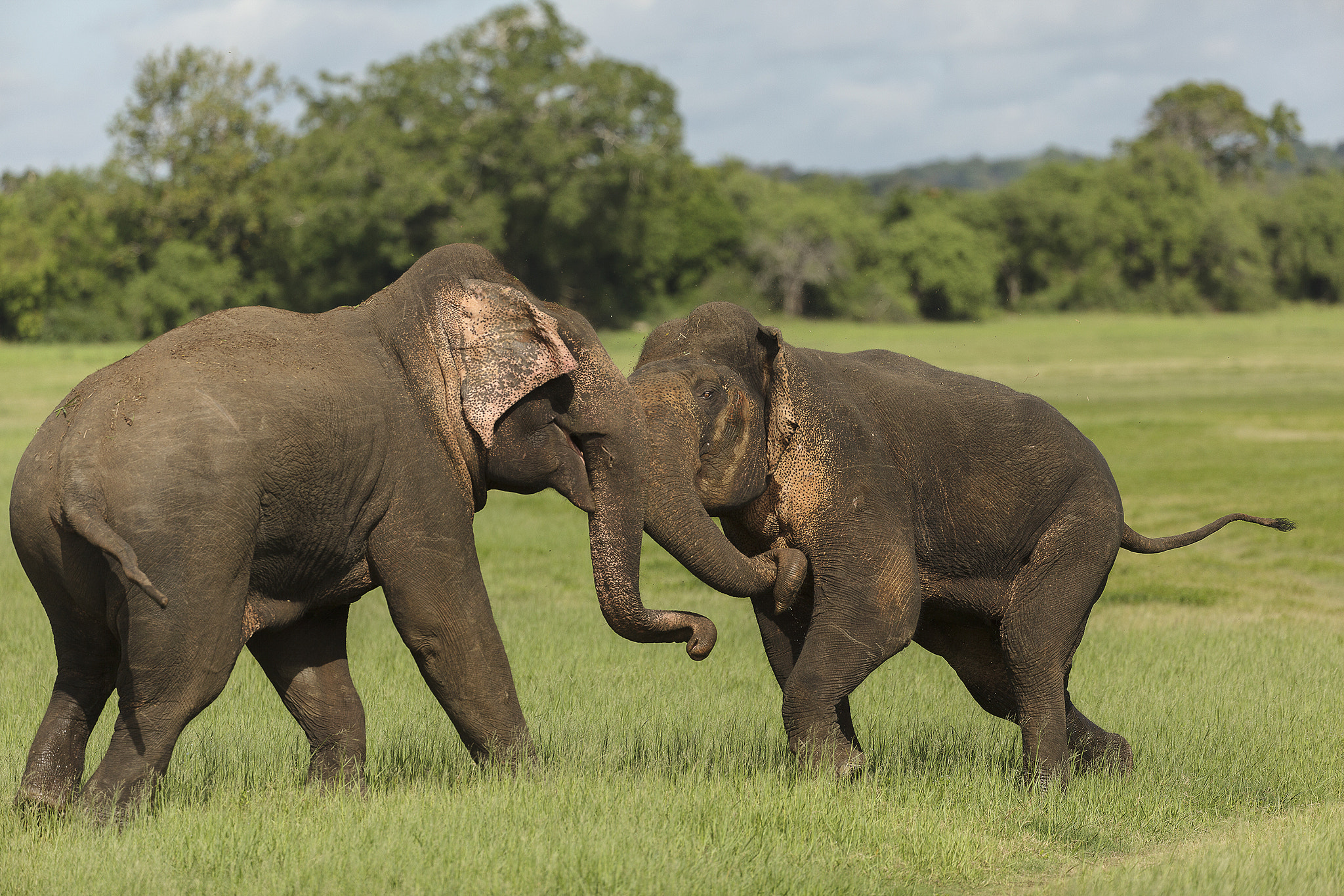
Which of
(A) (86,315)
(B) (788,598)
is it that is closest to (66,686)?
(B) (788,598)

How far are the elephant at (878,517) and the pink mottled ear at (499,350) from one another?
16.9 inches

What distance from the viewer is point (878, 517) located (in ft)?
18.6

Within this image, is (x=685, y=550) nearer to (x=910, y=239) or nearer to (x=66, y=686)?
(x=66, y=686)

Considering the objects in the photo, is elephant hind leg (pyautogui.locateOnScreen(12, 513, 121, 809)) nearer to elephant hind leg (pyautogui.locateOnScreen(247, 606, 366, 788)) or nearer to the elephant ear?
elephant hind leg (pyautogui.locateOnScreen(247, 606, 366, 788))

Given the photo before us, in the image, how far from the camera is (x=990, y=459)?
236 inches

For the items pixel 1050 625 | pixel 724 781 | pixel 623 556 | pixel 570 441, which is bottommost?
pixel 724 781

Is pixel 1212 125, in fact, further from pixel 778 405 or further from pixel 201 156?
pixel 778 405

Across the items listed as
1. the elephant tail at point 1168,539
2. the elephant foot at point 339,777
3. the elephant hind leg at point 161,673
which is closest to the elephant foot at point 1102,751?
the elephant tail at point 1168,539

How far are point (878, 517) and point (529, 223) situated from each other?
46287 mm

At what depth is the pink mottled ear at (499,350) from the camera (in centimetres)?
526

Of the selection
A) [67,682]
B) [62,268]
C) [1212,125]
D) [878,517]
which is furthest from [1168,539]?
[1212,125]

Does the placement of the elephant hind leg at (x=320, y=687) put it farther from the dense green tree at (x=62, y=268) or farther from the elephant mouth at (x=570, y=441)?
the dense green tree at (x=62, y=268)

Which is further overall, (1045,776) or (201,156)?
(201,156)

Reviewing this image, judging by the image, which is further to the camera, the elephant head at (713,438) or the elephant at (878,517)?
the elephant at (878,517)
